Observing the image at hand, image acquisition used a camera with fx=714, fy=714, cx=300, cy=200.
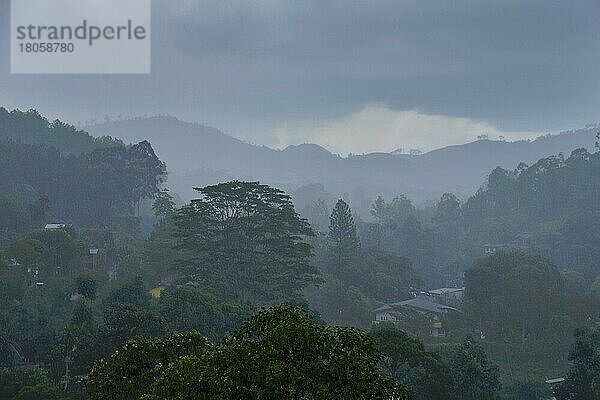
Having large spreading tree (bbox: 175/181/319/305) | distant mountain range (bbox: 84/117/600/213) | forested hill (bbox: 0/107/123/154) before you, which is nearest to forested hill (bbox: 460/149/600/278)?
large spreading tree (bbox: 175/181/319/305)

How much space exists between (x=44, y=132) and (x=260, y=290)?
29.9 meters

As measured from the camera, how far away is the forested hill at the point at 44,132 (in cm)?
4512

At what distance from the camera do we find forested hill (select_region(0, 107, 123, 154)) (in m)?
45.1

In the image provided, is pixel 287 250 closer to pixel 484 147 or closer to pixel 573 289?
pixel 573 289

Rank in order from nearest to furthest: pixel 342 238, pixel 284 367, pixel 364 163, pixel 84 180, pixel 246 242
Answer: pixel 284 367 → pixel 246 242 → pixel 342 238 → pixel 84 180 → pixel 364 163

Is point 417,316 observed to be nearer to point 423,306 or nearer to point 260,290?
point 423,306

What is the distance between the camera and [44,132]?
46312 millimetres

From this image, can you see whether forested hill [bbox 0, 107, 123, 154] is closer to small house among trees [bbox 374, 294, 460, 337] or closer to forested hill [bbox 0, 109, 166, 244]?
forested hill [bbox 0, 109, 166, 244]

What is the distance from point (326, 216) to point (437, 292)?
30.9 meters

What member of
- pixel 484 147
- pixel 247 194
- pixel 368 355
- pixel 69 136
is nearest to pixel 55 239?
pixel 247 194

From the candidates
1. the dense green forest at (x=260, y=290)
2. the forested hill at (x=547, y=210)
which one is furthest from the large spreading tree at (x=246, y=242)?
the forested hill at (x=547, y=210)

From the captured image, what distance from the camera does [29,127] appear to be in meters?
46.0

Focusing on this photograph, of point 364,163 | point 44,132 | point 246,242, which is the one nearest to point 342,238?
point 246,242

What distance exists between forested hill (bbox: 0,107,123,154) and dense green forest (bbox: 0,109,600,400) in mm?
125
